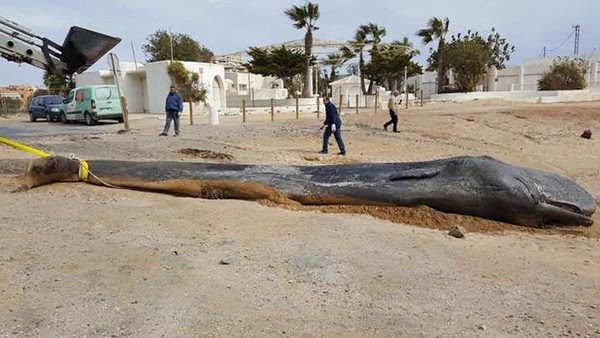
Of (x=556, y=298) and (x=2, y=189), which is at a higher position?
(x=2, y=189)

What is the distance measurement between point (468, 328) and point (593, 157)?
15.4 metres

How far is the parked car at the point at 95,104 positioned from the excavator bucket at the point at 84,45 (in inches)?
612

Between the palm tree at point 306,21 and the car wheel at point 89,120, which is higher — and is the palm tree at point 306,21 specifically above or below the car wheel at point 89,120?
above

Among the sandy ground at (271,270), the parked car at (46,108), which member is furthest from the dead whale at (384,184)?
the parked car at (46,108)

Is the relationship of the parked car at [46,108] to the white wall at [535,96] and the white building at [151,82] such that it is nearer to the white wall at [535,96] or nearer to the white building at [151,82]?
the white building at [151,82]

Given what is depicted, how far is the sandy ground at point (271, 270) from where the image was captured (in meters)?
3.77

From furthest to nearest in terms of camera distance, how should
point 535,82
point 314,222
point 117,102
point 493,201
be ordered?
point 535,82 < point 117,102 < point 493,201 < point 314,222

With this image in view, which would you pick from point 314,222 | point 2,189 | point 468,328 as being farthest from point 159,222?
point 468,328

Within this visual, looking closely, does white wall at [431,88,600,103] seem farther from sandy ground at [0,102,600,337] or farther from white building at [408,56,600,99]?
sandy ground at [0,102,600,337]

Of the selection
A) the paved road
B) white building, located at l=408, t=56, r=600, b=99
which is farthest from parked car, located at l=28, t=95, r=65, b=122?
white building, located at l=408, t=56, r=600, b=99

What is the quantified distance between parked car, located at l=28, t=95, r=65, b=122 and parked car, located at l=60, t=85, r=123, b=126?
2.52 meters

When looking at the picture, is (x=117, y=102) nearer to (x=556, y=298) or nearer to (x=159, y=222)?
(x=159, y=222)

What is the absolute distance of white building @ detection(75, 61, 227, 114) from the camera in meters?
31.1

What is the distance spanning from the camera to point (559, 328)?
3830mm
